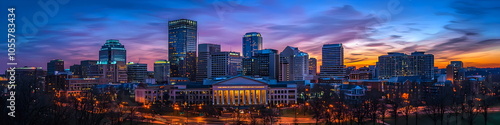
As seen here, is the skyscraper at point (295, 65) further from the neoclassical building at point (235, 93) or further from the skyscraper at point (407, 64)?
the neoclassical building at point (235, 93)

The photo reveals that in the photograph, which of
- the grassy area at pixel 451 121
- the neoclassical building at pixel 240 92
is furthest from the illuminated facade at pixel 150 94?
the grassy area at pixel 451 121

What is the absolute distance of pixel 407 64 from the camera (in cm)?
17612

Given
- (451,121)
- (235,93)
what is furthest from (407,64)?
(451,121)

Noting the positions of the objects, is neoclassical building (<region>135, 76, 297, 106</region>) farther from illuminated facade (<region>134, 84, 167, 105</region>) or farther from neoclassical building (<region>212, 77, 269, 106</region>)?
illuminated facade (<region>134, 84, 167, 105</region>)

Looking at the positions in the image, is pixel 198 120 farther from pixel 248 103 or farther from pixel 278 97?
pixel 278 97

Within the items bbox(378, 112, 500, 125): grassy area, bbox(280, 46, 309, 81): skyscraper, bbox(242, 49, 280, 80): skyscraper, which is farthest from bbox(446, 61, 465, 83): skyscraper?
bbox(280, 46, 309, 81): skyscraper

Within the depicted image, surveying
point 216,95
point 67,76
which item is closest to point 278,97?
point 216,95

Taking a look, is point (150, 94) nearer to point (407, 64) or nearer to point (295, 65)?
point (295, 65)

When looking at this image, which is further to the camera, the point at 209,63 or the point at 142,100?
the point at 209,63

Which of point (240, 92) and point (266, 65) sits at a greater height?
point (266, 65)

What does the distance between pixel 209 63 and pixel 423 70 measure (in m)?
106

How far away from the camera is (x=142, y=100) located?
8594 centimetres

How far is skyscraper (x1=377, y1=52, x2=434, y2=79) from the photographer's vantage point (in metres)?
173

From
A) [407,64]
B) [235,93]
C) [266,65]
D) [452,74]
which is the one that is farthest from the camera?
[407,64]
